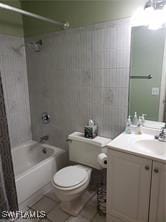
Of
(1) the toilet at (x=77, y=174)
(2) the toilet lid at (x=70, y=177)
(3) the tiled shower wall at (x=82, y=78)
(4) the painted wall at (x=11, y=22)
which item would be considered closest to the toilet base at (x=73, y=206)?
(1) the toilet at (x=77, y=174)

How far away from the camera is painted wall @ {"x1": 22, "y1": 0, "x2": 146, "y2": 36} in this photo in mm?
1563

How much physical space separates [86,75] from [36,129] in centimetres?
123

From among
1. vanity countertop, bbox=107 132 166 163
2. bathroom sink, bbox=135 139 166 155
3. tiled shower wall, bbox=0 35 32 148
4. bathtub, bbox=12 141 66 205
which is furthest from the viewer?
tiled shower wall, bbox=0 35 32 148

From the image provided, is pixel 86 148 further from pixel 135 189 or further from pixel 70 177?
pixel 135 189

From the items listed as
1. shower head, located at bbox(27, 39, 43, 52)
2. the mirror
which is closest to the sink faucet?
the mirror

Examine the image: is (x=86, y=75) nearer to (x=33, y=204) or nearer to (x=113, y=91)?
(x=113, y=91)

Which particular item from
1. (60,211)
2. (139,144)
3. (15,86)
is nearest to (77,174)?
(60,211)

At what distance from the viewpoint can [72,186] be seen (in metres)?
1.56

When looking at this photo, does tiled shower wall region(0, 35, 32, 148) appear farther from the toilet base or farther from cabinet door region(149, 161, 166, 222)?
cabinet door region(149, 161, 166, 222)

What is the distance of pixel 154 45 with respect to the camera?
5.05 feet

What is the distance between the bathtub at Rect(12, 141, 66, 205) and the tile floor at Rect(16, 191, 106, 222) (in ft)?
0.50

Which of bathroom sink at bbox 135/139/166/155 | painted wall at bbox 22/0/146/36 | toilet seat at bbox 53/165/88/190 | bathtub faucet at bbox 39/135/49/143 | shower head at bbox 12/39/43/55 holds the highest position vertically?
painted wall at bbox 22/0/146/36

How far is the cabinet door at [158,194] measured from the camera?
3.91 feet

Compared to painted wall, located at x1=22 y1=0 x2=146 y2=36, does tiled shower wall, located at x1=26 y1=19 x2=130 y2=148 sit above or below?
below
